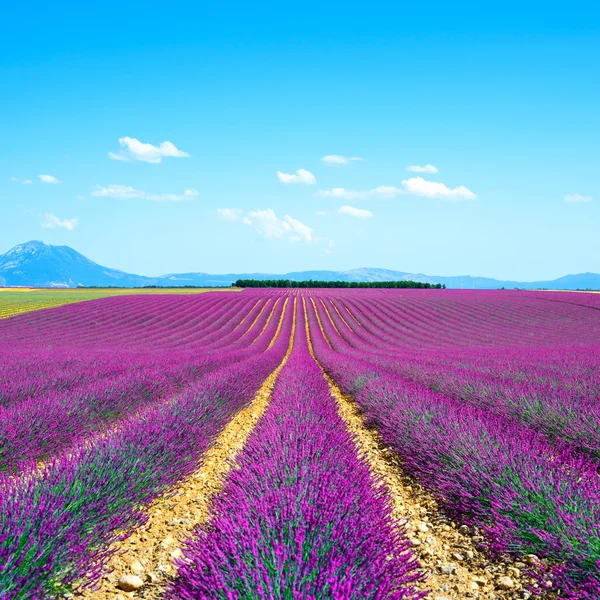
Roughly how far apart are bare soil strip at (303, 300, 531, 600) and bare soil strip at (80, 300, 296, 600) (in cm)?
144

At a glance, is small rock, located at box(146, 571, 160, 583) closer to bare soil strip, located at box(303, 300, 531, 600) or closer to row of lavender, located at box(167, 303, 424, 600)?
row of lavender, located at box(167, 303, 424, 600)

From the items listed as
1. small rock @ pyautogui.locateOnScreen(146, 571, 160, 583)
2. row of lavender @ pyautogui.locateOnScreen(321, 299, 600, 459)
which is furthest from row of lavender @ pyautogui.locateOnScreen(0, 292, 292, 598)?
row of lavender @ pyautogui.locateOnScreen(321, 299, 600, 459)

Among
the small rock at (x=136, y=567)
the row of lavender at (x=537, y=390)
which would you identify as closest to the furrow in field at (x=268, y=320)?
the row of lavender at (x=537, y=390)

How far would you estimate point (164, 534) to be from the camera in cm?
322

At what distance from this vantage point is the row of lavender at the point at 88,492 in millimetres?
2115

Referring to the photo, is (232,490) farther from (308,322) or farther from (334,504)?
(308,322)

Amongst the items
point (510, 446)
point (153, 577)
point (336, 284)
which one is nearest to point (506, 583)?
point (510, 446)

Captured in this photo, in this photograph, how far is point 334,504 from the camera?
232cm

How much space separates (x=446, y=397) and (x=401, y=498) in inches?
146

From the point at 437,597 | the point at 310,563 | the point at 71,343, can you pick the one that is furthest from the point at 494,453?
the point at 71,343

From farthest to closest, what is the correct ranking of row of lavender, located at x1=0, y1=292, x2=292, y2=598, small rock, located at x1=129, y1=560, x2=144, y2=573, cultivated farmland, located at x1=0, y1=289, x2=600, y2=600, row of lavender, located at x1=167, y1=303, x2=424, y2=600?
small rock, located at x1=129, y1=560, x2=144, y2=573 → row of lavender, located at x1=0, y1=292, x2=292, y2=598 → cultivated farmland, located at x1=0, y1=289, x2=600, y2=600 → row of lavender, located at x1=167, y1=303, x2=424, y2=600

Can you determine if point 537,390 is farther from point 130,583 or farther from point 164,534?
point 130,583

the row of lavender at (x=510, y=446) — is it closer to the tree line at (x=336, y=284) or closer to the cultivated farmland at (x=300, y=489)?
the cultivated farmland at (x=300, y=489)

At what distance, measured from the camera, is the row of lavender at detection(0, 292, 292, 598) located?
212 cm
